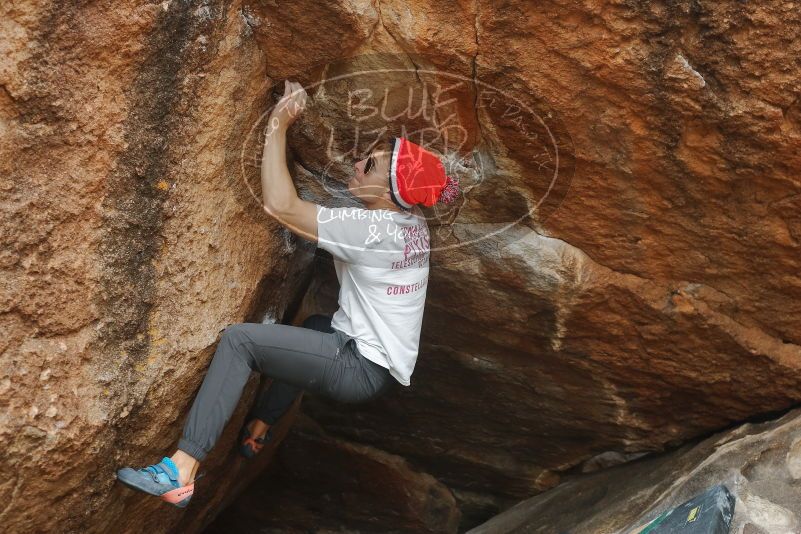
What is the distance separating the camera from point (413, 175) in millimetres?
3432

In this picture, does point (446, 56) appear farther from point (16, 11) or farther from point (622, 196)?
point (16, 11)

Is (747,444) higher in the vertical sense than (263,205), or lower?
lower

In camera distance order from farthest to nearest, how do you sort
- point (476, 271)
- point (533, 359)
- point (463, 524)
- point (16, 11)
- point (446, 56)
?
point (463, 524)
point (533, 359)
point (476, 271)
point (446, 56)
point (16, 11)

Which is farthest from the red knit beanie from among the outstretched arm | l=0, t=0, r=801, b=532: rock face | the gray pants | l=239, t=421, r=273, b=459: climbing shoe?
l=239, t=421, r=273, b=459: climbing shoe

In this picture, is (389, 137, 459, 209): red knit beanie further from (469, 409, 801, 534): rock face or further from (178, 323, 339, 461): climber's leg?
(469, 409, 801, 534): rock face

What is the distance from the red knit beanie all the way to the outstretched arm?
1.05 ft

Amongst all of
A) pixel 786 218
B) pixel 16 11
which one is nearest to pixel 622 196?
pixel 786 218

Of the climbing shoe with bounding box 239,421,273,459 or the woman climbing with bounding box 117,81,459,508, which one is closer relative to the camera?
the woman climbing with bounding box 117,81,459,508

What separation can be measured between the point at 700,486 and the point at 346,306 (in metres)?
1.53

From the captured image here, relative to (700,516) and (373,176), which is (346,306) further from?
(700,516)

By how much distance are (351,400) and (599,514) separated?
122cm

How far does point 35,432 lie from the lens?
9.84 feet

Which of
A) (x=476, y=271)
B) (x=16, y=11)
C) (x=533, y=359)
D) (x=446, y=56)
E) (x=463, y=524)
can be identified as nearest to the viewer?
(x=16, y=11)

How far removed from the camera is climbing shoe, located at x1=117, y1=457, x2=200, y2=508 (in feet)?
10.5
